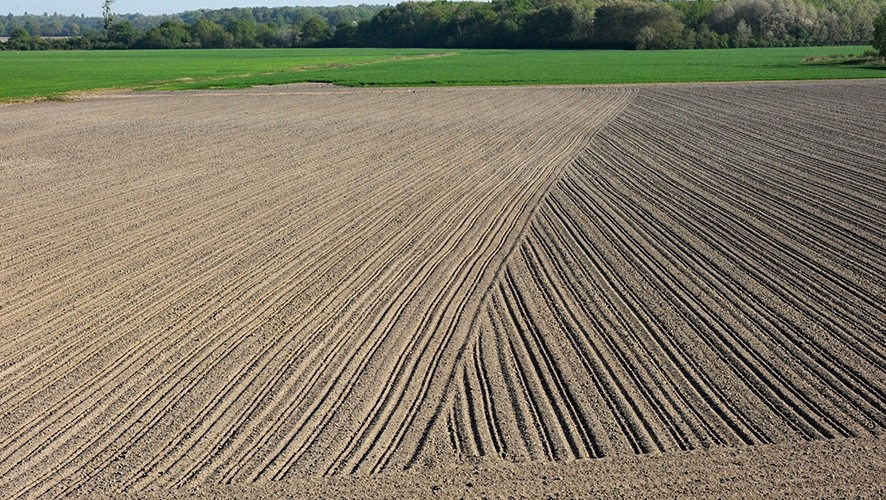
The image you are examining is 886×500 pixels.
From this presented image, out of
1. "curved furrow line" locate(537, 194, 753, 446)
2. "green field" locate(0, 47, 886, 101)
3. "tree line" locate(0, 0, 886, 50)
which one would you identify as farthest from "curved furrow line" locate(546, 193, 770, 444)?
"tree line" locate(0, 0, 886, 50)

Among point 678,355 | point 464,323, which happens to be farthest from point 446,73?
point 678,355

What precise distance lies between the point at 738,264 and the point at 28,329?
29.8 ft

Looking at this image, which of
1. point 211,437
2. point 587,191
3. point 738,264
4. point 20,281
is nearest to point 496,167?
point 587,191

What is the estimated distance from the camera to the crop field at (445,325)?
746 centimetres

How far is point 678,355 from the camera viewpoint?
31.6 ft

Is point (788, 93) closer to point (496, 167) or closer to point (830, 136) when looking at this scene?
point (830, 136)

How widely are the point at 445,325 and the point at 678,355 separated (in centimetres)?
259

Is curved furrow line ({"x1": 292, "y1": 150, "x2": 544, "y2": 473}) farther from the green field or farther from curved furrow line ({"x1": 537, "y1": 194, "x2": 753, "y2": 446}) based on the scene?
the green field

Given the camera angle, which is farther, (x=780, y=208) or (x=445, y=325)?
(x=780, y=208)

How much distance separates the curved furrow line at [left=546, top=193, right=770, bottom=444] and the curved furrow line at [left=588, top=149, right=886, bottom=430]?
3.41 feet

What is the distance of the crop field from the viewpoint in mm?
7457

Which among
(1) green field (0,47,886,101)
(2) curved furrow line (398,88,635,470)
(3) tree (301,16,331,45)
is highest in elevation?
(3) tree (301,16,331,45)

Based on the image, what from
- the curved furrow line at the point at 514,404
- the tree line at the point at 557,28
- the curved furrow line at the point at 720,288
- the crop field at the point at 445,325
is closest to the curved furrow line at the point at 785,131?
the crop field at the point at 445,325

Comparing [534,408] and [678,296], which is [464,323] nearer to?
[534,408]
